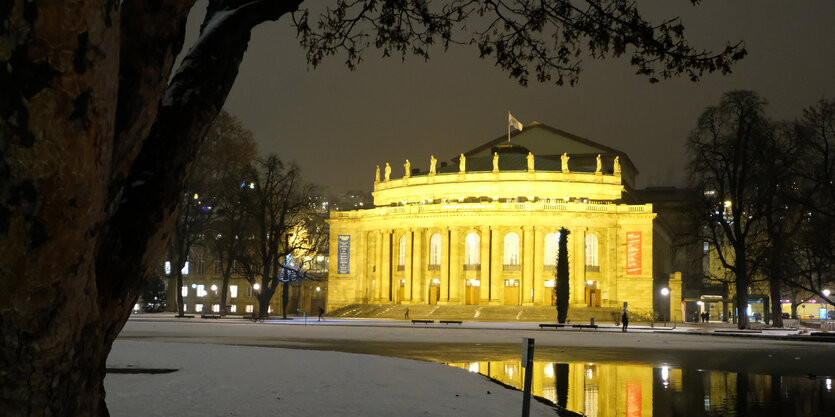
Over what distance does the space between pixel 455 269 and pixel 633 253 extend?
65.3 feet

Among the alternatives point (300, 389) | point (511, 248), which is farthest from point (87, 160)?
point (511, 248)

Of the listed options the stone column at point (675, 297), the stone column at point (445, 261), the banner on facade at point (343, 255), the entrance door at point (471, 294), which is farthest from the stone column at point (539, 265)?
the banner on facade at point (343, 255)

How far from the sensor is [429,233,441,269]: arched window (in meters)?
97.9

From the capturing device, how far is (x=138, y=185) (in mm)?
6273

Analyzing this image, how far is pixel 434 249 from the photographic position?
98.2 metres

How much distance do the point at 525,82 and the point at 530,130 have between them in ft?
362

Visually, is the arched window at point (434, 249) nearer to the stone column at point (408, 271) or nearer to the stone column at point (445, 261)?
the stone column at point (445, 261)

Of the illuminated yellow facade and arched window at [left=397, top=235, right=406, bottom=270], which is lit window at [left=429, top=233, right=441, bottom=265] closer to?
the illuminated yellow facade

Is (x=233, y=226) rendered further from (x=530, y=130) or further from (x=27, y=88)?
(x=27, y=88)

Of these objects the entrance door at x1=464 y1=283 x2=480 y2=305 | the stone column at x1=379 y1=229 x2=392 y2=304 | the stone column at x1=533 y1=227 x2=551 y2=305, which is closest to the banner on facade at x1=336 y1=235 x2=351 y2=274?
the stone column at x1=379 y1=229 x2=392 y2=304

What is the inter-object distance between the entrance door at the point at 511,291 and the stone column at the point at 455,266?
5304 mm

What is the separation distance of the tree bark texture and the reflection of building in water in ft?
33.3

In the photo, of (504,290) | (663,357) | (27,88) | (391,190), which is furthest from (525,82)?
(391,190)

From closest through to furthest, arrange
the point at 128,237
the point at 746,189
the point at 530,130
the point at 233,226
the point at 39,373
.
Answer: the point at 39,373, the point at 128,237, the point at 746,189, the point at 233,226, the point at 530,130
